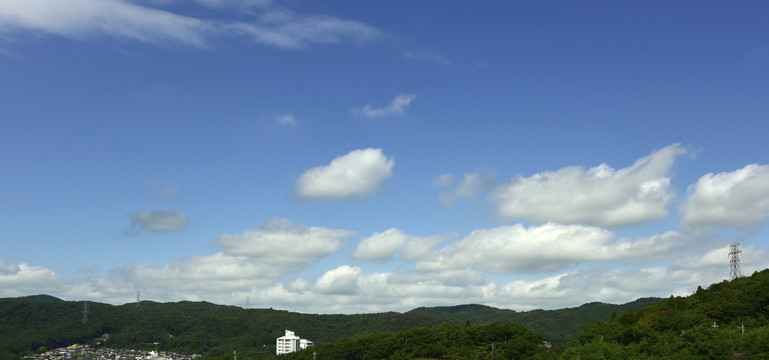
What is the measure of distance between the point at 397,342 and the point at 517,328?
25.4 m

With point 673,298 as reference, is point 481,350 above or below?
below

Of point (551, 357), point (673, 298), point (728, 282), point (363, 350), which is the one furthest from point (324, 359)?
point (728, 282)

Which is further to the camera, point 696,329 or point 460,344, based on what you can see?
point 460,344

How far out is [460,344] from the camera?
129 m

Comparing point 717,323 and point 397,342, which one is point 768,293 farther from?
point 397,342

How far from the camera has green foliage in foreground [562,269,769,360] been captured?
7450 cm

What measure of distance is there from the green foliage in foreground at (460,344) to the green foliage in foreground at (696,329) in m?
12.3

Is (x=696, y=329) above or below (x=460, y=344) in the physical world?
above

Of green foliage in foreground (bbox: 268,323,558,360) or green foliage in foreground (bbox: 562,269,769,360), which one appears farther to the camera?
green foliage in foreground (bbox: 268,323,558,360)

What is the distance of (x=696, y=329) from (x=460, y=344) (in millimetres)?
53412

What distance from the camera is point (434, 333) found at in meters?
132

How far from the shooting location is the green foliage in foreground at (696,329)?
244 feet

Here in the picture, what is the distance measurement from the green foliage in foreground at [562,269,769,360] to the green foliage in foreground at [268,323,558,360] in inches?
484

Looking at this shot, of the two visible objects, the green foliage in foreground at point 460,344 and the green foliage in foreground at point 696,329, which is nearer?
the green foliage in foreground at point 696,329
